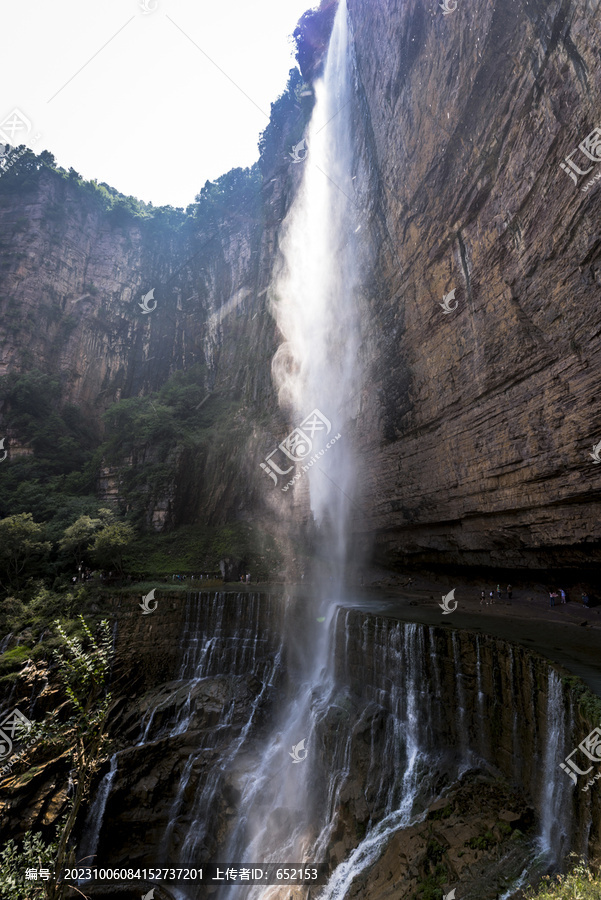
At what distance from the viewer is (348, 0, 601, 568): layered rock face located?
33.8ft

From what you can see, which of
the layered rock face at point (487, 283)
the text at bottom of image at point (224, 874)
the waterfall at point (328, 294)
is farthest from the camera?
the waterfall at point (328, 294)

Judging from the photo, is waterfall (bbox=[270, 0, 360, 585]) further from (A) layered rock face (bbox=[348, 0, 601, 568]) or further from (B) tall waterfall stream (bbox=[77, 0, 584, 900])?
(A) layered rock face (bbox=[348, 0, 601, 568])

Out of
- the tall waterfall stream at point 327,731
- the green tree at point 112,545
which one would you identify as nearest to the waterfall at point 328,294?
the tall waterfall stream at point 327,731

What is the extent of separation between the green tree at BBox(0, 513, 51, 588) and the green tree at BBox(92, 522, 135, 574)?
8.25ft

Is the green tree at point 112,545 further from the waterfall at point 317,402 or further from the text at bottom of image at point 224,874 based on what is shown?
the text at bottom of image at point 224,874

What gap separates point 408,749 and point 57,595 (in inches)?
622

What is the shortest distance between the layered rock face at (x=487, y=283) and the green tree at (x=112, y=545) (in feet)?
41.7

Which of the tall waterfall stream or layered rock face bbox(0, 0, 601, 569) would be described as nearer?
the tall waterfall stream

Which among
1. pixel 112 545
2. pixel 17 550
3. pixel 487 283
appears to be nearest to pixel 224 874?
pixel 112 545

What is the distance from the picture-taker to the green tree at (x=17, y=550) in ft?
67.6

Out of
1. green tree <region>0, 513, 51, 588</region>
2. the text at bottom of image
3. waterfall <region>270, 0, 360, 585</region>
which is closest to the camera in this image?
the text at bottom of image

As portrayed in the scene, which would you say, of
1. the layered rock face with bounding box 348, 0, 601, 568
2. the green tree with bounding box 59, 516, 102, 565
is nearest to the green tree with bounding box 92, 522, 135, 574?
the green tree with bounding box 59, 516, 102, 565

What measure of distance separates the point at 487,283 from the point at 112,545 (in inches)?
760

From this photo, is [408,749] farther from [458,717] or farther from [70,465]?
[70,465]
